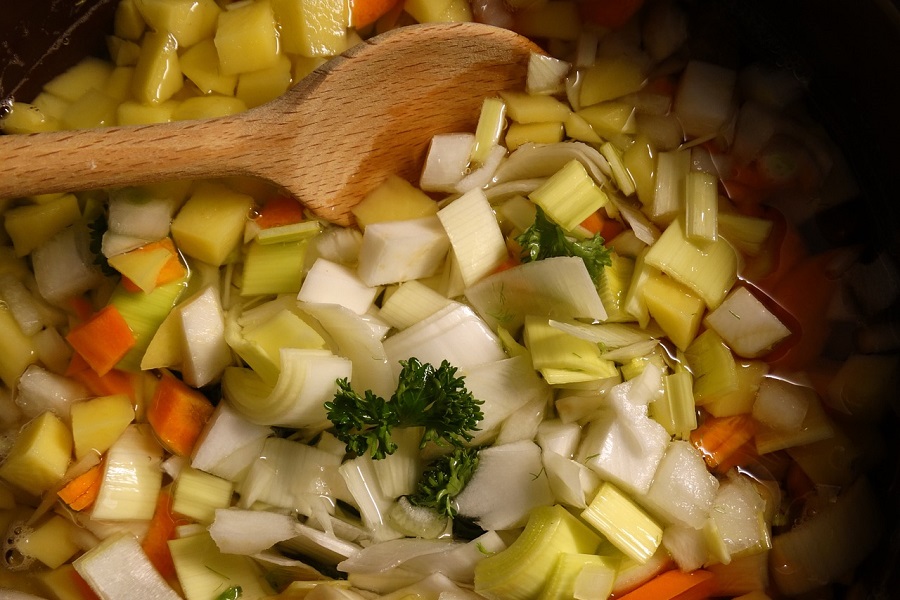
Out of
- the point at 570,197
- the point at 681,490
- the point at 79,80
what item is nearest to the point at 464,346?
the point at 570,197

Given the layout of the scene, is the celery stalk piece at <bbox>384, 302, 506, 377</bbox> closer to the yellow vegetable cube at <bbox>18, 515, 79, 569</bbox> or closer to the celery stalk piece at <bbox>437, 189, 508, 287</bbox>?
the celery stalk piece at <bbox>437, 189, 508, 287</bbox>

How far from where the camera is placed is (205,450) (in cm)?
172

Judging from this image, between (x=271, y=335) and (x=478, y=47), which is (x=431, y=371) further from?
(x=478, y=47)

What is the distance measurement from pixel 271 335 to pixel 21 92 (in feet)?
3.33

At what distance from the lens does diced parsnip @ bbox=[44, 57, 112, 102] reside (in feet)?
6.40

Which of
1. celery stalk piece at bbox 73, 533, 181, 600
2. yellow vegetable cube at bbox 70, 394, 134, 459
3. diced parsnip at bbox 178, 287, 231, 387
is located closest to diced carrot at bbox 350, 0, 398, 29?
diced parsnip at bbox 178, 287, 231, 387

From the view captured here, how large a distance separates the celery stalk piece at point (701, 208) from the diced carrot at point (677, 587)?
31.7 inches

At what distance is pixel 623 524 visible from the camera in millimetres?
1602

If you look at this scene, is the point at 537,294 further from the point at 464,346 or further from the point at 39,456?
the point at 39,456

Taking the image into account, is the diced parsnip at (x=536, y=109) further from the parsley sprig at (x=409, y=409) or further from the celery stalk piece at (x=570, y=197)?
the parsley sprig at (x=409, y=409)

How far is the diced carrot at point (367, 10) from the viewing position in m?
1.88

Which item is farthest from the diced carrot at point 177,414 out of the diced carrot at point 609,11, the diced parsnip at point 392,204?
the diced carrot at point 609,11

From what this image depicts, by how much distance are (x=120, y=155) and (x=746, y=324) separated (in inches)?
59.0

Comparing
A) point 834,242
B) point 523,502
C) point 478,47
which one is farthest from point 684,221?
point 523,502
